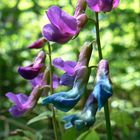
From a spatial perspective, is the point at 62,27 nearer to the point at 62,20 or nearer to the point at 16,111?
the point at 62,20

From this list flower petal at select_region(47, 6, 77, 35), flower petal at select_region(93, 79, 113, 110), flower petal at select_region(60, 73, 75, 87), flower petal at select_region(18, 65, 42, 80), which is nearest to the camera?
flower petal at select_region(93, 79, 113, 110)

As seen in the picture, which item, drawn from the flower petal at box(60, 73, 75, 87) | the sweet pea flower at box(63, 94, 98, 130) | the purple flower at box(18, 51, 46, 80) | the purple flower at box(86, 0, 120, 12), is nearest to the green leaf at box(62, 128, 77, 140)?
the purple flower at box(18, 51, 46, 80)

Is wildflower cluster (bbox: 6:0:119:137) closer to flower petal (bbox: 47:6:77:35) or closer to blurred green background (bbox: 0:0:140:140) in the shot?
flower petal (bbox: 47:6:77:35)

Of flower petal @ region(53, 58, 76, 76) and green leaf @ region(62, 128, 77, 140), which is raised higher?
flower petal @ region(53, 58, 76, 76)

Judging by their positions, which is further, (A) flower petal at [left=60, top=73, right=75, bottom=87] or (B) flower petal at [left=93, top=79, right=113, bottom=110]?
(A) flower petal at [left=60, top=73, right=75, bottom=87]

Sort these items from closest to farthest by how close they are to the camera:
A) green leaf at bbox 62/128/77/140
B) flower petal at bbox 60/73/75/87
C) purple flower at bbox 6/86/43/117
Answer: flower petal at bbox 60/73/75/87, purple flower at bbox 6/86/43/117, green leaf at bbox 62/128/77/140

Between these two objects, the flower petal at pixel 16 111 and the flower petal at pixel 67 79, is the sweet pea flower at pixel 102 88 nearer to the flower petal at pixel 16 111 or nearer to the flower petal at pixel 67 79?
the flower petal at pixel 67 79

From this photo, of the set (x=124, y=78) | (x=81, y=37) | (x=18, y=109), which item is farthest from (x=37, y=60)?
(x=81, y=37)

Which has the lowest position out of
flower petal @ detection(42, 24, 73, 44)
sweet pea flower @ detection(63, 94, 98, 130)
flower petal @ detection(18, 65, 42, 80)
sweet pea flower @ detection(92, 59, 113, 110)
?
sweet pea flower @ detection(63, 94, 98, 130)
